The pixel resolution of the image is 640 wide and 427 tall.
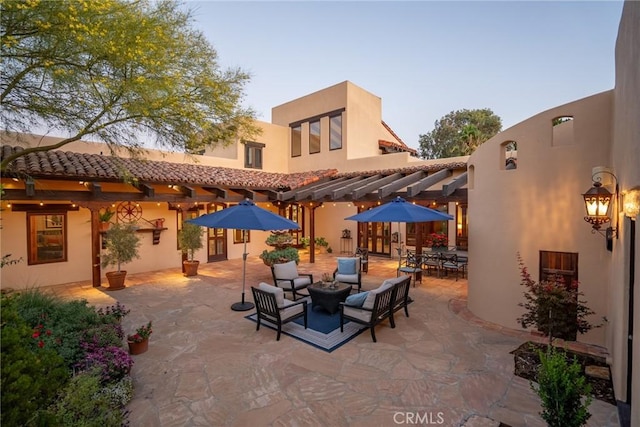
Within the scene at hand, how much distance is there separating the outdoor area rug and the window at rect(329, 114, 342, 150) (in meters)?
11.4

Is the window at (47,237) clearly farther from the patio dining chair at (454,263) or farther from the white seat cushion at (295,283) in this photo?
the patio dining chair at (454,263)

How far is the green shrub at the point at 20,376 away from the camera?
2072 millimetres

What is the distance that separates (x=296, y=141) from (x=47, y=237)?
12.9 meters

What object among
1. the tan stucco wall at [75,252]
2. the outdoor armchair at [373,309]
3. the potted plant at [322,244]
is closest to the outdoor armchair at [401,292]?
the outdoor armchair at [373,309]

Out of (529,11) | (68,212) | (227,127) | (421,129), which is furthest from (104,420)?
(421,129)

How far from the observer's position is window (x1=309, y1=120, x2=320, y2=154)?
1788 cm

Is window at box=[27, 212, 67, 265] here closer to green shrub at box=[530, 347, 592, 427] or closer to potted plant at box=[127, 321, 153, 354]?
potted plant at box=[127, 321, 153, 354]

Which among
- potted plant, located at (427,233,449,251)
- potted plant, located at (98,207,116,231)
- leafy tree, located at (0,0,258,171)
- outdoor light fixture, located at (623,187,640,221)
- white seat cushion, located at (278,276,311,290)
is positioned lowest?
white seat cushion, located at (278,276,311,290)

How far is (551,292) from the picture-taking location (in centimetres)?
523

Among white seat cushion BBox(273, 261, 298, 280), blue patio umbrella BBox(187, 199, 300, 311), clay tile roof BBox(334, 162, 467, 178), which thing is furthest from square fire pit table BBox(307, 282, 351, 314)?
clay tile roof BBox(334, 162, 467, 178)

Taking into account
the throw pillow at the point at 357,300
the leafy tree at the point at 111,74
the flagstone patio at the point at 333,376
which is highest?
the leafy tree at the point at 111,74

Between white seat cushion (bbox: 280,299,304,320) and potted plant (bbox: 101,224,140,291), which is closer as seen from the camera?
white seat cushion (bbox: 280,299,304,320)

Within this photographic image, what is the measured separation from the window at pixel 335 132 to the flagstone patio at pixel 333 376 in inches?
439

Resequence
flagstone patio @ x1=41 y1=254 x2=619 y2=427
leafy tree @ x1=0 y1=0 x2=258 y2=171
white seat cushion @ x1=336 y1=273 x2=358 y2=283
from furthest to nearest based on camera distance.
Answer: white seat cushion @ x1=336 y1=273 x2=358 y2=283
leafy tree @ x1=0 y1=0 x2=258 y2=171
flagstone patio @ x1=41 y1=254 x2=619 y2=427
